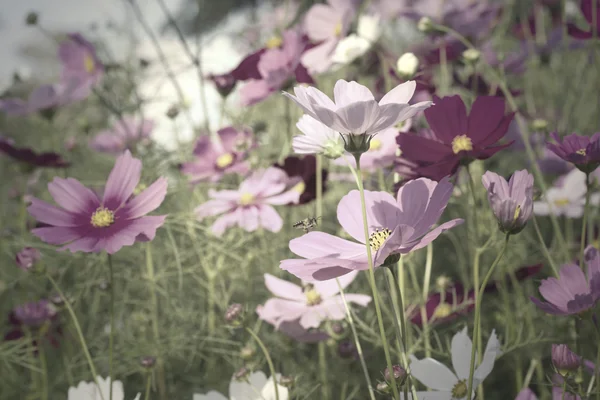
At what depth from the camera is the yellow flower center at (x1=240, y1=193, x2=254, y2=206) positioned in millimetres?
731

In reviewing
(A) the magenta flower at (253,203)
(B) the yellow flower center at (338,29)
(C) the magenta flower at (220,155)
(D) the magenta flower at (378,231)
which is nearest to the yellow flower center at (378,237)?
(D) the magenta flower at (378,231)

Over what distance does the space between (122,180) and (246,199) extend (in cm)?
19

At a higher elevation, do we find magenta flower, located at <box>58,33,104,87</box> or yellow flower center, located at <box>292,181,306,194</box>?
magenta flower, located at <box>58,33,104,87</box>

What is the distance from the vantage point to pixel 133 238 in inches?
19.2

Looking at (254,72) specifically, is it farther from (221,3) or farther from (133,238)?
(221,3)

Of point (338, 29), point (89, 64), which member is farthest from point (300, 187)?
point (89, 64)

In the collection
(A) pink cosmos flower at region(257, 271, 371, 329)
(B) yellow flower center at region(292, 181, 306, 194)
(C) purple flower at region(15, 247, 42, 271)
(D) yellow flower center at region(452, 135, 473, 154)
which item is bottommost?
(A) pink cosmos flower at region(257, 271, 371, 329)

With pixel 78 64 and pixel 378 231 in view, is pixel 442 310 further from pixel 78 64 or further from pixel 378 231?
pixel 78 64

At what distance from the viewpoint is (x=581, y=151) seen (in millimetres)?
492

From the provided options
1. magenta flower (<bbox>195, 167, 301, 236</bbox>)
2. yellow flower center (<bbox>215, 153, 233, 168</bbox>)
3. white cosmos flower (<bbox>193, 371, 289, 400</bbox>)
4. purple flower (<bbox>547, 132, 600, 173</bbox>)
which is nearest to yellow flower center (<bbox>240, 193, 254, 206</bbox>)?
magenta flower (<bbox>195, 167, 301, 236</bbox>)

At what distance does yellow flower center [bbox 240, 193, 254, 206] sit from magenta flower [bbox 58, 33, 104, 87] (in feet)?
1.37

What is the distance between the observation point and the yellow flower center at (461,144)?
51cm

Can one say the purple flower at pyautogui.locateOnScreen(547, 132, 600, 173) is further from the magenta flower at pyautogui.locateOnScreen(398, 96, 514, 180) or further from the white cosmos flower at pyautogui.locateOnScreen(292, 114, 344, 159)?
the white cosmos flower at pyautogui.locateOnScreen(292, 114, 344, 159)

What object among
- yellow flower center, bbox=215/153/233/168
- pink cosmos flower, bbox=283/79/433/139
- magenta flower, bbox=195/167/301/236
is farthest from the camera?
yellow flower center, bbox=215/153/233/168
